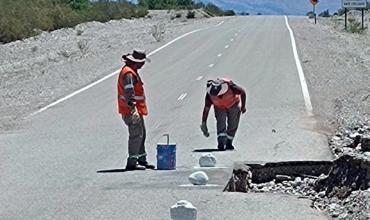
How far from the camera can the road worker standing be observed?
13.8m

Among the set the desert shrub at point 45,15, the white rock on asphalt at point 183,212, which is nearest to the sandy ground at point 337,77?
the white rock on asphalt at point 183,212

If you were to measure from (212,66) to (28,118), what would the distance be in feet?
53.1

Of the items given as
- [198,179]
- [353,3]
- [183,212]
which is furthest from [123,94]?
[353,3]

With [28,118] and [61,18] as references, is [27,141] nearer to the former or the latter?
[28,118]

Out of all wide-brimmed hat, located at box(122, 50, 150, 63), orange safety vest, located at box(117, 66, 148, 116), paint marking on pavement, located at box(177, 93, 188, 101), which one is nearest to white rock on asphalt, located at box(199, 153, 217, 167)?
orange safety vest, located at box(117, 66, 148, 116)

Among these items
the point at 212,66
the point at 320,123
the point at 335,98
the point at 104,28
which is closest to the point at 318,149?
the point at 320,123

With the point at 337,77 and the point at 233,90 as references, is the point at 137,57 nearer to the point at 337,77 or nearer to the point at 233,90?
the point at 233,90

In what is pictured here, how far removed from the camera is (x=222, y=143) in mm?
16469

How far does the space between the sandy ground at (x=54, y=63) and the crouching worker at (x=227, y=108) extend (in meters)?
5.99

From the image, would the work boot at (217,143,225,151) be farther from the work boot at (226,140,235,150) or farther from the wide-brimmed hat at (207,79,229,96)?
the wide-brimmed hat at (207,79,229,96)

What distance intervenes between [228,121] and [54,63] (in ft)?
86.5

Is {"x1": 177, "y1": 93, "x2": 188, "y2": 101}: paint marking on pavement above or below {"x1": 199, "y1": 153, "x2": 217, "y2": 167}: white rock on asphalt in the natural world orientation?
below

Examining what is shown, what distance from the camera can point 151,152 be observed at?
16344 millimetres

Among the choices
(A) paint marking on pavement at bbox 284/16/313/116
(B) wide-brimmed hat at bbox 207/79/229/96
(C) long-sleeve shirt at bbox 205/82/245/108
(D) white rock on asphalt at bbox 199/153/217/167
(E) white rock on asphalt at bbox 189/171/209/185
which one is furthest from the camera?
(A) paint marking on pavement at bbox 284/16/313/116
